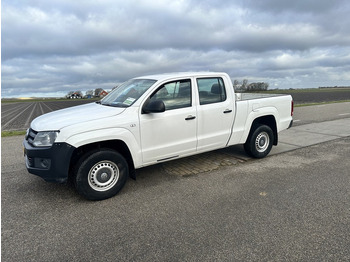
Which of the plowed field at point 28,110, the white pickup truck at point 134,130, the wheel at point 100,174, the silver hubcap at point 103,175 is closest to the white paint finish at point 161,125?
the white pickup truck at point 134,130

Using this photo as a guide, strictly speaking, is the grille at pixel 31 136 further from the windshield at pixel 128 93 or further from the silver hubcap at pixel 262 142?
the silver hubcap at pixel 262 142

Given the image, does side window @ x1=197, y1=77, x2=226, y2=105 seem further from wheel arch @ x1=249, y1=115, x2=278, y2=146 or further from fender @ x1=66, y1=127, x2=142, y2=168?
fender @ x1=66, y1=127, x2=142, y2=168

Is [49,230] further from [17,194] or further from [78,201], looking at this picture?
[17,194]

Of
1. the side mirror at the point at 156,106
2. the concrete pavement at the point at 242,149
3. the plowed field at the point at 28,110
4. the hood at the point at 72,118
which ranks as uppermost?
the side mirror at the point at 156,106

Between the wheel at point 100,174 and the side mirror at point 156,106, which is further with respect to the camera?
the side mirror at point 156,106

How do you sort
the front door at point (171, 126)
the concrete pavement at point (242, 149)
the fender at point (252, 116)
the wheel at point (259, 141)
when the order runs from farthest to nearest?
the wheel at point (259, 141) < the fender at point (252, 116) < the concrete pavement at point (242, 149) < the front door at point (171, 126)

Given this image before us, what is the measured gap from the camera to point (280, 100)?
19.3 ft

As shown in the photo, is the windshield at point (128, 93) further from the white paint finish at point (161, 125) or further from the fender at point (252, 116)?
the fender at point (252, 116)

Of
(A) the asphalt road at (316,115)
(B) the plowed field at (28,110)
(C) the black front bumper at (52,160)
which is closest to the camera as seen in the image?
(C) the black front bumper at (52,160)

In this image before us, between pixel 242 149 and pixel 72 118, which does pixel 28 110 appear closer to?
pixel 242 149

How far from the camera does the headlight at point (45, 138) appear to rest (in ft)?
11.6

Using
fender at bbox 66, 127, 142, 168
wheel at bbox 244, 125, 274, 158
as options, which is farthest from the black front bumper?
wheel at bbox 244, 125, 274, 158

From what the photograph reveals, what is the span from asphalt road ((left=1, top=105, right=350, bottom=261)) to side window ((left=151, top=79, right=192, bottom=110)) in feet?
4.50

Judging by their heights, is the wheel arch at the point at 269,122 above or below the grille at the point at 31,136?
below
